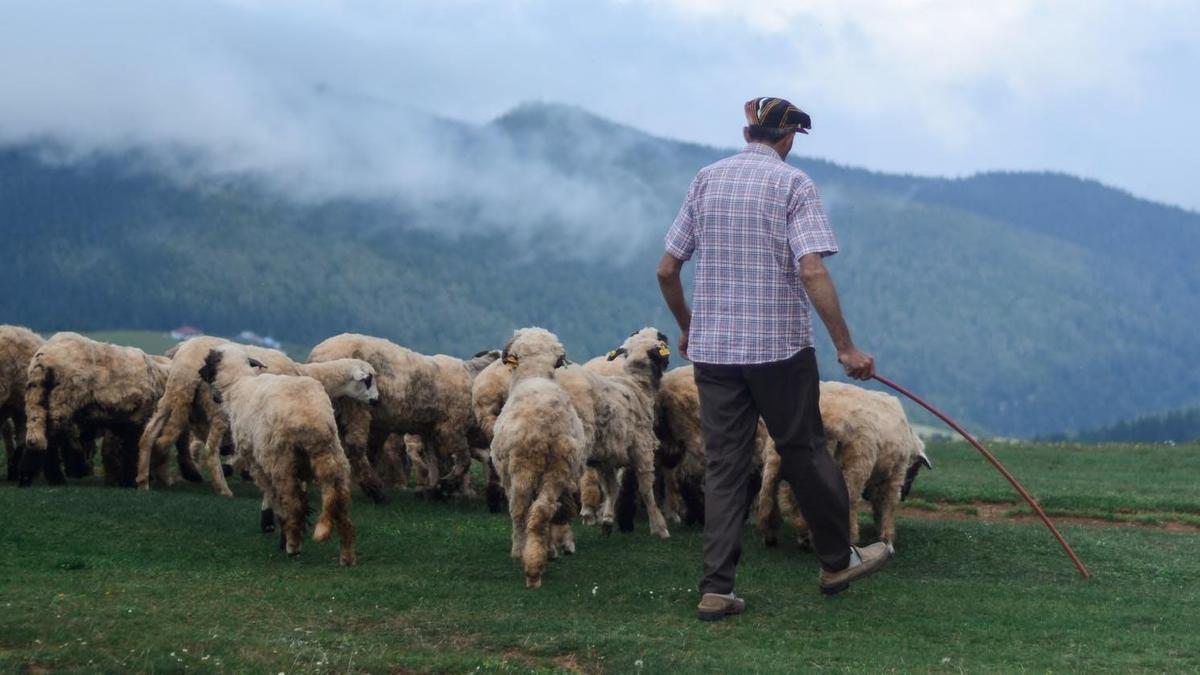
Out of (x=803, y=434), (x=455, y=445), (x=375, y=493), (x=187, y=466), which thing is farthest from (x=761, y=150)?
(x=187, y=466)

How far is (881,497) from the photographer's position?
14281mm

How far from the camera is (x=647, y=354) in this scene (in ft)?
49.3

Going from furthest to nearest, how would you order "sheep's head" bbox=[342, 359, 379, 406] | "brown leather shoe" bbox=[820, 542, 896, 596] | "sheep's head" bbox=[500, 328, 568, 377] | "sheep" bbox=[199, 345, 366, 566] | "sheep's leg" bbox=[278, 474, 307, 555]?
1. "sheep's head" bbox=[342, 359, 379, 406]
2. "sheep's head" bbox=[500, 328, 568, 377]
3. "sheep's leg" bbox=[278, 474, 307, 555]
4. "sheep" bbox=[199, 345, 366, 566]
5. "brown leather shoe" bbox=[820, 542, 896, 596]

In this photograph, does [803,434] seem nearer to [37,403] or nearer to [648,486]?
[648,486]

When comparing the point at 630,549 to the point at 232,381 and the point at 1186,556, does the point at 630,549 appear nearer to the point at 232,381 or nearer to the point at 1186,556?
the point at 232,381

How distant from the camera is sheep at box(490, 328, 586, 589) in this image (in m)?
11.5

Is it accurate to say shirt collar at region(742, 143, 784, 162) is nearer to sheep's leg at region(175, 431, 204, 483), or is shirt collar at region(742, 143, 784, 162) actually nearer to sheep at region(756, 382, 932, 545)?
sheep at region(756, 382, 932, 545)

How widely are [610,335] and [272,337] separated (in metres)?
50.3

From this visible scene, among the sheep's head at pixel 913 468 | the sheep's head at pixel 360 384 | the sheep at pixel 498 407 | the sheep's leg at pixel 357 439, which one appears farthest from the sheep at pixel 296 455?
the sheep's head at pixel 913 468

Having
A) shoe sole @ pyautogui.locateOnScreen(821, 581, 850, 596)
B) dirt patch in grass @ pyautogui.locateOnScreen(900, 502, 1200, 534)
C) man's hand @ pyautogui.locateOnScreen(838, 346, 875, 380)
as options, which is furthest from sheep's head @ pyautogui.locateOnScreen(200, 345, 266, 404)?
dirt patch in grass @ pyautogui.locateOnScreen(900, 502, 1200, 534)

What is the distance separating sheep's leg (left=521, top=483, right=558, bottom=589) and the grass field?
143 mm

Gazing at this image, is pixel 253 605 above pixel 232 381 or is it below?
below

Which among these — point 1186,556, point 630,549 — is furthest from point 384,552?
point 1186,556

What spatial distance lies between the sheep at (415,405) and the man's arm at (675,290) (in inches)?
270
